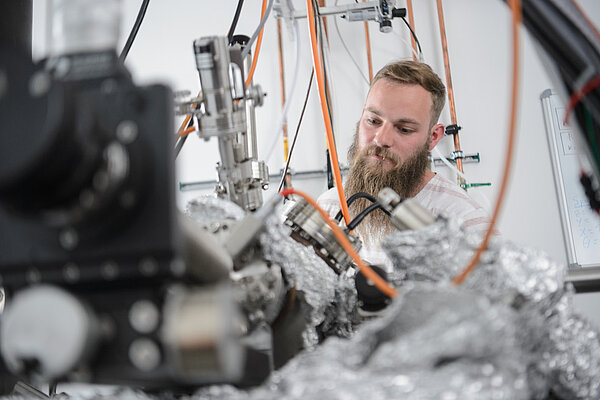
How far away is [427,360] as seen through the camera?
249 millimetres

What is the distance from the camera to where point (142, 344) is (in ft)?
0.80

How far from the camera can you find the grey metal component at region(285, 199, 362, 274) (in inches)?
19.9

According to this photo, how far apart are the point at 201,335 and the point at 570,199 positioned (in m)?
2.56

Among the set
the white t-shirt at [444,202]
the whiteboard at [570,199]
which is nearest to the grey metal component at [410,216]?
the white t-shirt at [444,202]

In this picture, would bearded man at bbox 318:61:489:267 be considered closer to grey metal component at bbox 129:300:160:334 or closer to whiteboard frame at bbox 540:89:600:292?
whiteboard frame at bbox 540:89:600:292

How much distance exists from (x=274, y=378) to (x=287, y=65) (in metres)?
2.46

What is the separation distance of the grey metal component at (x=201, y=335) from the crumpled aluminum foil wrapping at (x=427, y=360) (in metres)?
0.05

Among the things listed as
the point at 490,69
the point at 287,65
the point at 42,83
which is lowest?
the point at 42,83

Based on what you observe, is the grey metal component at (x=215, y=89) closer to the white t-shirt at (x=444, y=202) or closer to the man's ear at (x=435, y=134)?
the white t-shirt at (x=444, y=202)

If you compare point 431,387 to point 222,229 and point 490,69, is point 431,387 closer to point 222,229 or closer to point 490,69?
point 222,229

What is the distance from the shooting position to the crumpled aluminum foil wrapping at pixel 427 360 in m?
0.24

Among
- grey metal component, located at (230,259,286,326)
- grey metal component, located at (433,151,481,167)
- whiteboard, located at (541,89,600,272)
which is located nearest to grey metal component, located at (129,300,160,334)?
grey metal component, located at (230,259,286,326)

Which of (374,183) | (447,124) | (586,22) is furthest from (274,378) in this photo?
(447,124)

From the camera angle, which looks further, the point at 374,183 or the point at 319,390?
the point at 374,183
